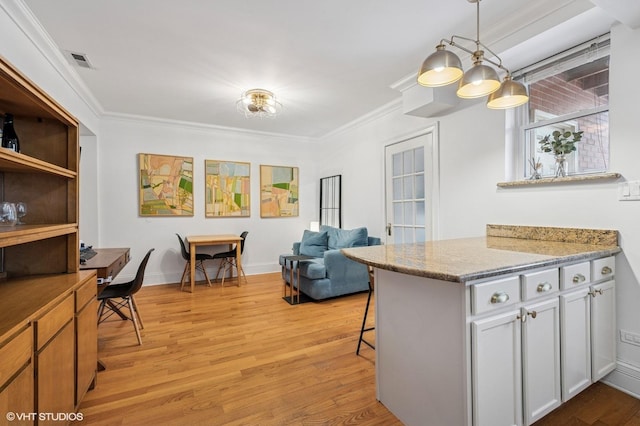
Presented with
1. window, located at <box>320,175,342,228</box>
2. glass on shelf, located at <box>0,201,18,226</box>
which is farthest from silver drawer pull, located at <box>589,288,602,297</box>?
window, located at <box>320,175,342,228</box>

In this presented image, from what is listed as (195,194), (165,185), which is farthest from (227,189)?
(165,185)

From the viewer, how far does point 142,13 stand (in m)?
2.18

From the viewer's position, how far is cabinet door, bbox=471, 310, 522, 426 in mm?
1295

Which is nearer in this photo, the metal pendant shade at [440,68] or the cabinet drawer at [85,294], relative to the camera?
the metal pendant shade at [440,68]

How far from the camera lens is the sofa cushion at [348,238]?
410 cm

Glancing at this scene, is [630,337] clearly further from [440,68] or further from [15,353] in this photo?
[15,353]

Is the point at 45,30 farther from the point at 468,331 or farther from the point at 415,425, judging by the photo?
the point at 415,425

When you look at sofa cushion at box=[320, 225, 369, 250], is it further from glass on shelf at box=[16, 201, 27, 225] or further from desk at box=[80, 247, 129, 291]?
glass on shelf at box=[16, 201, 27, 225]

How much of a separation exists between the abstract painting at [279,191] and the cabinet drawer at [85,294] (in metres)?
3.57

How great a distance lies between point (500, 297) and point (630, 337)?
1371 mm

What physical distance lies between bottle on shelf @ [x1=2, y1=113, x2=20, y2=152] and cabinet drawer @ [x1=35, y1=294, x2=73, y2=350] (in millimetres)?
954

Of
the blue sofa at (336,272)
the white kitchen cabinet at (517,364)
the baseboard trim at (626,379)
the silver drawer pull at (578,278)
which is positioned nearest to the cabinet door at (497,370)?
the white kitchen cabinet at (517,364)

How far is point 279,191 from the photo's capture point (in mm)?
5637

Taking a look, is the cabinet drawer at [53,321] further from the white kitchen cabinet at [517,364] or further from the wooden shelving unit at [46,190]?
the white kitchen cabinet at [517,364]
